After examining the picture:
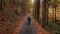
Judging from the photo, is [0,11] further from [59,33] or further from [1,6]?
[59,33]

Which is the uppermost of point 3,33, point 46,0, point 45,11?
point 46,0

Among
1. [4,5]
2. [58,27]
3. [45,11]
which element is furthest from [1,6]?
[58,27]

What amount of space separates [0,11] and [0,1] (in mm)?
1007

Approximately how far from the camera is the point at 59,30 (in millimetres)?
9398

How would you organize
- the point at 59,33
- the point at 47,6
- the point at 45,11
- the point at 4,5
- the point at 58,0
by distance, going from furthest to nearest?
the point at 4,5
the point at 45,11
the point at 47,6
the point at 58,0
the point at 59,33

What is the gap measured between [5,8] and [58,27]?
762 centimetres

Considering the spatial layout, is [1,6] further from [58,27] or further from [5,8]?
[58,27]

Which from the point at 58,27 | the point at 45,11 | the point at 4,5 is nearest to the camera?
the point at 58,27

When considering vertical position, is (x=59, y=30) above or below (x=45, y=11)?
below

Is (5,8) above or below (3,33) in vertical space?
above

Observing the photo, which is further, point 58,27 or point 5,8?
point 5,8

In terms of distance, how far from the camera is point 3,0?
14.6 metres

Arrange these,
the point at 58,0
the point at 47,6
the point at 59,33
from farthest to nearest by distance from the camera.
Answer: the point at 47,6
the point at 58,0
the point at 59,33

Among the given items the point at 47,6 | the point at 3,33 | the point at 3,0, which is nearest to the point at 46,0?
the point at 47,6
